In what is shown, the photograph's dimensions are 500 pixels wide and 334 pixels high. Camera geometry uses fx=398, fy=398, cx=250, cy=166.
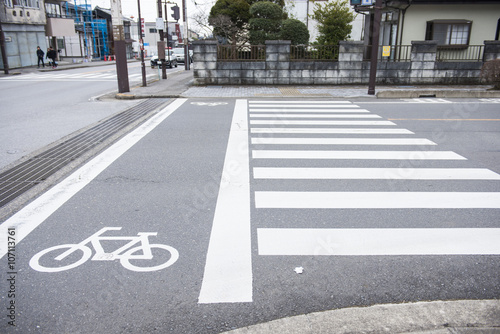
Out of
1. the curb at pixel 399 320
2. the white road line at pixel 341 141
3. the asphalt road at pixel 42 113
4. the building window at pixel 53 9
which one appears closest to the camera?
the curb at pixel 399 320

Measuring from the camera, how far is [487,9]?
20.8 metres

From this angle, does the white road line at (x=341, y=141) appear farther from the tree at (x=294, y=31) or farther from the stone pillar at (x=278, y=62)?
the tree at (x=294, y=31)

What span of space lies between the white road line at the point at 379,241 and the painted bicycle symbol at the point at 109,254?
3.60 ft

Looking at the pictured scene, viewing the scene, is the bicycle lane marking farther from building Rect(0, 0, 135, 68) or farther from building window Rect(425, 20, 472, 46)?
building Rect(0, 0, 135, 68)

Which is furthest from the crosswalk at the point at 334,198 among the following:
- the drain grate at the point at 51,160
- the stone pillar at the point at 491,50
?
the stone pillar at the point at 491,50

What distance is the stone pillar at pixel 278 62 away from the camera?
1820 centimetres

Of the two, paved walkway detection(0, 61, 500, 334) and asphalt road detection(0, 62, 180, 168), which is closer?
paved walkway detection(0, 61, 500, 334)

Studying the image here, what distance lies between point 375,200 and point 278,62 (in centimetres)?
1422

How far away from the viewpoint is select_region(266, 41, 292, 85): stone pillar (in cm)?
1820

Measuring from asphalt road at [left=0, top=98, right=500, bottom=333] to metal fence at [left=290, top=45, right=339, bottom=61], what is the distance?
10.9 metres

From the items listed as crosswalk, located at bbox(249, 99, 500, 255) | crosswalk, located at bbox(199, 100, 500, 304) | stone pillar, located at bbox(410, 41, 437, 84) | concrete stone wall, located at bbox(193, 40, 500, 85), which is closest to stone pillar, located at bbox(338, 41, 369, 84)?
concrete stone wall, located at bbox(193, 40, 500, 85)

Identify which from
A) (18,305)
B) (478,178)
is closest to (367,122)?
(478,178)

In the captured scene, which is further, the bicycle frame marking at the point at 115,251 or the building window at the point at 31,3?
the building window at the point at 31,3

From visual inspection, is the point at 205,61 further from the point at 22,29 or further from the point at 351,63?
the point at 22,29
